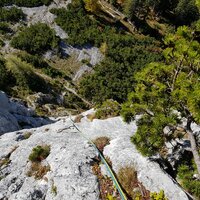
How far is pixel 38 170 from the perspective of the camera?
1877 cm

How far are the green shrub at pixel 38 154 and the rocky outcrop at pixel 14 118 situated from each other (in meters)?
9.09

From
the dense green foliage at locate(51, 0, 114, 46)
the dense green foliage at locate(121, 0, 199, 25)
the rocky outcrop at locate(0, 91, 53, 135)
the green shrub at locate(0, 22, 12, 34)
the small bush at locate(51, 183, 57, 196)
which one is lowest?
the green shrub at locate(0, 22, 12, 34)

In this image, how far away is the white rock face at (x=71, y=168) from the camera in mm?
16281

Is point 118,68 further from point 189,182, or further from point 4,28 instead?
point 189,182

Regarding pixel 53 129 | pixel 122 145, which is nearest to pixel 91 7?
pixel 53 129

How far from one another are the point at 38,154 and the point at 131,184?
6.17 meters

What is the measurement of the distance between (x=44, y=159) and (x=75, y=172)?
309 cm

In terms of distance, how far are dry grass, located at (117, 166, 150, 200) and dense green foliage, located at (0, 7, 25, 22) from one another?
66.3 m

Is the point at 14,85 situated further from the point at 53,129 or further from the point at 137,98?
the point at 137,98

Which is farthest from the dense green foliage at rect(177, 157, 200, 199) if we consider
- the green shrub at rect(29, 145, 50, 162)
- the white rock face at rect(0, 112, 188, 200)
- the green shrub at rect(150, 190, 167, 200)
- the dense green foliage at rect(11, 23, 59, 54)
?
the dense green foliage at rect(11, 23, 59, 54)

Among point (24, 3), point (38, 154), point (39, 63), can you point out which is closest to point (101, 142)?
point (38, 154)

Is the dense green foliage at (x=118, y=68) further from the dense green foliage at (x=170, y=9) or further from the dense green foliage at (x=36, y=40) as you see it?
the dense green foliage at (x=170, y=9)

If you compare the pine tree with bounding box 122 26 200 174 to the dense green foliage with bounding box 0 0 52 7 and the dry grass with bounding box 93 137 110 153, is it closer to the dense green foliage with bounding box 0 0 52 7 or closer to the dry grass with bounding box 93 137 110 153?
the dry grass with bounding box 93 137 110 153

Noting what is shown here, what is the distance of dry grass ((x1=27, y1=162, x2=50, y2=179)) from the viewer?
18406 millimetres
